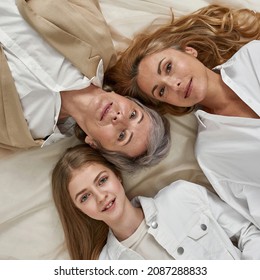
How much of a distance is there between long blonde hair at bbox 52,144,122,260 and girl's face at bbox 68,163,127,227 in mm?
61

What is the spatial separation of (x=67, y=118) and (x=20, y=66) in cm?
35

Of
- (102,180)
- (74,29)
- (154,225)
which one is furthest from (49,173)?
(74,29)

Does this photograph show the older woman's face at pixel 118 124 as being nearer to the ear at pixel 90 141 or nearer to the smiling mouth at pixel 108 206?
the ear at pixel 90 141

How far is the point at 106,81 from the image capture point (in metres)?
2.41

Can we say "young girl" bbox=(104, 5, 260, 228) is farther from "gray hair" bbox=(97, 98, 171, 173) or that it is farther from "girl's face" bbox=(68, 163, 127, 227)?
"girl's face" bbox=(68, 163, 127, 227)

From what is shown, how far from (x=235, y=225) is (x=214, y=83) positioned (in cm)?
65

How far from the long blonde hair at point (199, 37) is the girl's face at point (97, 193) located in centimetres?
44

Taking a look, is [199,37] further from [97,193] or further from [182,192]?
[97,193]

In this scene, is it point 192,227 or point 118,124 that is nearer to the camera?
point 118,124

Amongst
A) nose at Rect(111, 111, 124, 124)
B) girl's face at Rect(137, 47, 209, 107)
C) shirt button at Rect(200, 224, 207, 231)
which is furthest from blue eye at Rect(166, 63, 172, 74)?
shirt button at Rect(200, 224, 207, 231)

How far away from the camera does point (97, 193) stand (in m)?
2.10

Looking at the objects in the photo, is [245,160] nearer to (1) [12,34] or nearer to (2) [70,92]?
(2) [70,92]

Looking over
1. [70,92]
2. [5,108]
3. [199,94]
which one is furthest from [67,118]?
[199,94]

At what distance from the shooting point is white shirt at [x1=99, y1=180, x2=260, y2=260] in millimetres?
2152
